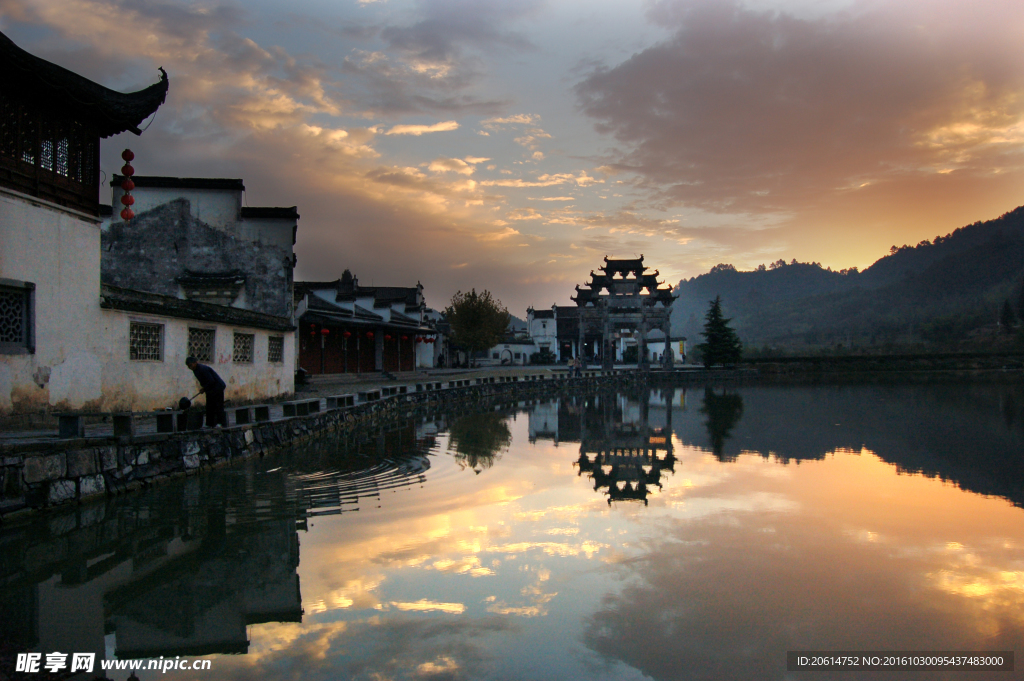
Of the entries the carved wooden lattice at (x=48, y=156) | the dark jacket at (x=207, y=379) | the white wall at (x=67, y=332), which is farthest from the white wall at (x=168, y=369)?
the dark jacket at (x=207, y=379)

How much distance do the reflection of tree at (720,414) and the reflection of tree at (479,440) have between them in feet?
15.9

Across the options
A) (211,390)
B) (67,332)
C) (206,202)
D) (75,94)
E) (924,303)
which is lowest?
(211,390)

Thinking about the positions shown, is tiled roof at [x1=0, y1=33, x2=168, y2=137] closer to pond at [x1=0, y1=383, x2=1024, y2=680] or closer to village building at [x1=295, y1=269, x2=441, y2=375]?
pond at [x1=0, y1=383, x2=1024, y2=680]

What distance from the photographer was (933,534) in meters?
8.12

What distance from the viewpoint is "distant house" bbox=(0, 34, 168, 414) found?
Answer: 34.9ft

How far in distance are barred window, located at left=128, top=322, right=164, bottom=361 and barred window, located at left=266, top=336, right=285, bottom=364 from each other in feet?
17.4

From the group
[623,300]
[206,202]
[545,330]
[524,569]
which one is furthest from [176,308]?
[545,330]

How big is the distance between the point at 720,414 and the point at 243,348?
16.0 metres

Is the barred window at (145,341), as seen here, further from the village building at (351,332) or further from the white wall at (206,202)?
the white wall at (206,202)

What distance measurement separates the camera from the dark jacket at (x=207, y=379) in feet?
37.8

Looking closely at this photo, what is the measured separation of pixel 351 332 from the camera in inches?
1260

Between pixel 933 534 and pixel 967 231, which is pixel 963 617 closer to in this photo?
pixel 933 534

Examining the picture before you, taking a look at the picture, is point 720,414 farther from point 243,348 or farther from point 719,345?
point 719,345

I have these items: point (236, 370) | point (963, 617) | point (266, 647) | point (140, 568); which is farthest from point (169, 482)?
point (963, 617)
